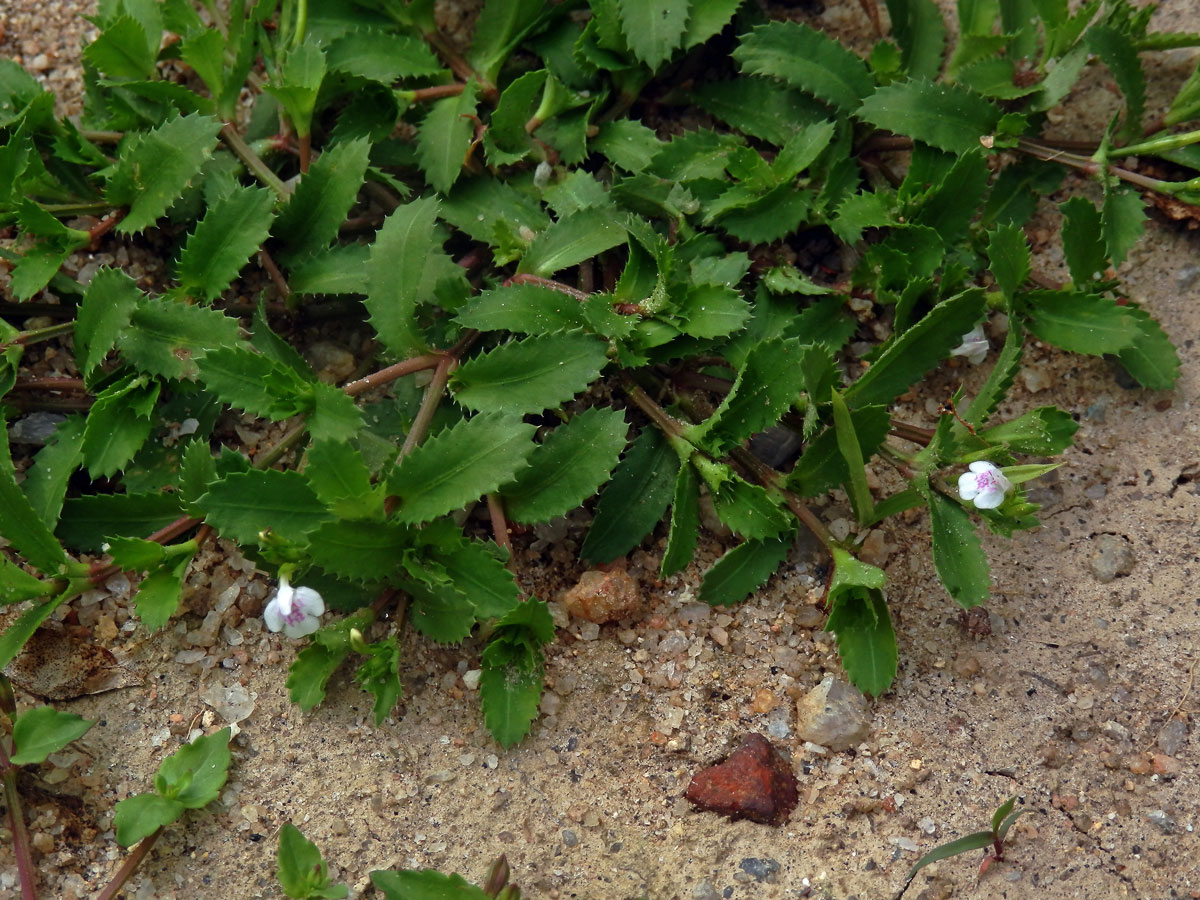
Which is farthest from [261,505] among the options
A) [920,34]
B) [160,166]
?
[920,34]

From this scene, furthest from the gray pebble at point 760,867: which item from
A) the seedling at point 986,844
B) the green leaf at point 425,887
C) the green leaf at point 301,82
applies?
the green leaf at point 301,82

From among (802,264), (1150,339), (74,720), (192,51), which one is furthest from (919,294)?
(74,720)

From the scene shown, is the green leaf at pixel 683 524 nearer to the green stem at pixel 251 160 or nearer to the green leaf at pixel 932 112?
the green leaf at pixel 932 112

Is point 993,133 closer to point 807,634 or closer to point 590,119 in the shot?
point 590,119

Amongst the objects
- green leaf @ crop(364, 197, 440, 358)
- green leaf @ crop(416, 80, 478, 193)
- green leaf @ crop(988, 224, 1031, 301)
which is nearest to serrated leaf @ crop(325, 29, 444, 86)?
green leaf @ crop(416, 80, 478, 193)

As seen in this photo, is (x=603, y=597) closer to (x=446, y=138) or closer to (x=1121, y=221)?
(x=446, y=138)

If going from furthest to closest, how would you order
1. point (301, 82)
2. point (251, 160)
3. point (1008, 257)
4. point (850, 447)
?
point (251, 160) → point (301, 82) → point (1008, 257) → point (850, 447)
